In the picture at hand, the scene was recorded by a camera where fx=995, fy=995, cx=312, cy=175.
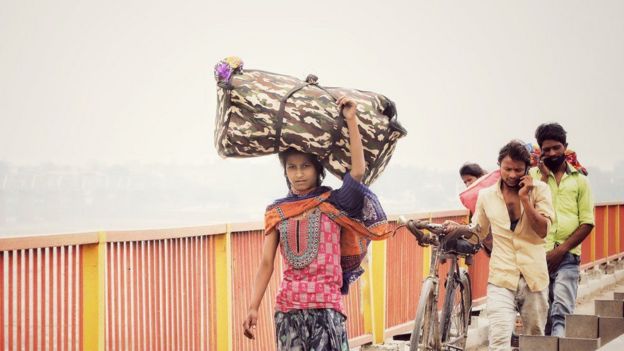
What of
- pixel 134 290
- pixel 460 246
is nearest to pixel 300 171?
pixel 134 290

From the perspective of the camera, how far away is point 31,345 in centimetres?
520

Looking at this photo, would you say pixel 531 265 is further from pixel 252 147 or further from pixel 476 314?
pixel 476 314

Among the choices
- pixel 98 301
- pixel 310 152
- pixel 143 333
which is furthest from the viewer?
pixel 143 333

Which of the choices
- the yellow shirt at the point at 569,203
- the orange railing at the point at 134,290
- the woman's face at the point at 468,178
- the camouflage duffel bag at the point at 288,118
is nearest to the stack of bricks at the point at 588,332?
the camouflage duffel bag at the point at 288,118

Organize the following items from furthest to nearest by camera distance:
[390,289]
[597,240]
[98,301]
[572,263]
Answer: [597,240], [390,289], [572,263], [98,301]

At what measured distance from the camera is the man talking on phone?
6105 mm

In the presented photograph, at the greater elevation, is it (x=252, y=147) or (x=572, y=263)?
(x=252, y=147)

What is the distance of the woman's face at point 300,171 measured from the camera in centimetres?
478

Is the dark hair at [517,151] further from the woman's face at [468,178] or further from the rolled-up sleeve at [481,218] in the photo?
the woman's face at [468,178]

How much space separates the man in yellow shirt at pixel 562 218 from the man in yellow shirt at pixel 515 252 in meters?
0.70

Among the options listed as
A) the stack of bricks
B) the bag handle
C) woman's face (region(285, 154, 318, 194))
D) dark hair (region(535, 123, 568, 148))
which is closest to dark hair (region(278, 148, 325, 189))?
woman's face (region(285, 154, 318, 194))

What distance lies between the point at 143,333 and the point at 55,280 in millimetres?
843

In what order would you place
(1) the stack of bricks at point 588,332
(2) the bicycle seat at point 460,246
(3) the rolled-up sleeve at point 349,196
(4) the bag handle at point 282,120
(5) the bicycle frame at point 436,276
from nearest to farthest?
(1) the stack of bricks at point 588,332 → (4) the bag handle at point 282,120 → (3) the rolled-up sleeve at point 349,196 → (5) the bicycle frame at point 436,276 → (2) the bicycle seat at point 460,246

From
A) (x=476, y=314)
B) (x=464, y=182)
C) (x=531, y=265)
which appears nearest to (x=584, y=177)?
(x=531, y=265)
